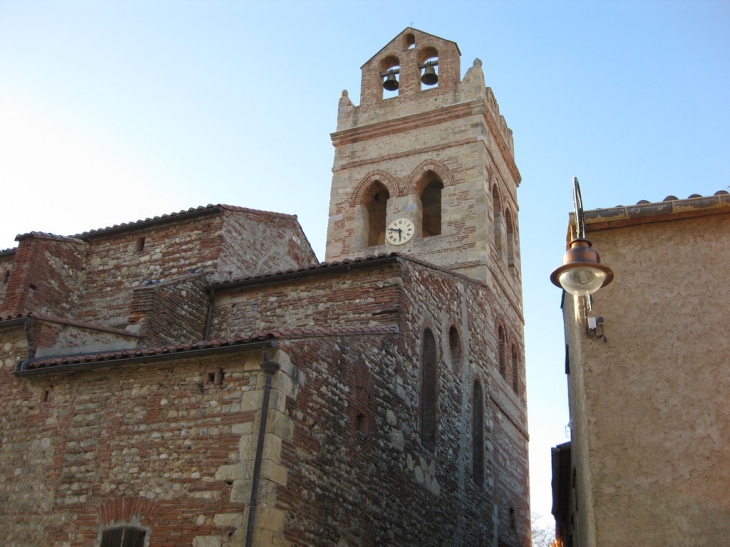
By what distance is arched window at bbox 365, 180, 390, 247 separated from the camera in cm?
2134

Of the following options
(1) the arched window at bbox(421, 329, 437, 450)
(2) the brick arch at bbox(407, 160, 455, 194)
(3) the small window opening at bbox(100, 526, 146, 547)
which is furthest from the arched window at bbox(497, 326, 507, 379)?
(3) the small window opening at bbox(100, 526, 146, 547)

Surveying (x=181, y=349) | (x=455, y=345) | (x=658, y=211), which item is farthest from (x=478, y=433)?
(x=658, y=211)

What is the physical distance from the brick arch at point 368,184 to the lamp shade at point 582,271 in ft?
46.9

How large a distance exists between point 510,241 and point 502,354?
386 centimetres

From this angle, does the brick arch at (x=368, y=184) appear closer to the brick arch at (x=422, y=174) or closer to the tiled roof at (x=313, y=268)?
the brick arch at (x=422, y=174)

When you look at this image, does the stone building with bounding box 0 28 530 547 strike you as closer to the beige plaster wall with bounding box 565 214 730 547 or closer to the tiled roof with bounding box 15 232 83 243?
the tiled roof with bounding box 15 232 83 243

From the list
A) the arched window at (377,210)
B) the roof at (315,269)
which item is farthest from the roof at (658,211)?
the arched window at (377,210)

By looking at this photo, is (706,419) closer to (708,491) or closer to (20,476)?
(708,491)

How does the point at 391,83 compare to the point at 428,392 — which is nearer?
the point at 428,392

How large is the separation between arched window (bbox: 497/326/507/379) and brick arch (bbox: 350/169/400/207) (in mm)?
4809

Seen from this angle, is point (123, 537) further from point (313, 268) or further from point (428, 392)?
point (428, 392)

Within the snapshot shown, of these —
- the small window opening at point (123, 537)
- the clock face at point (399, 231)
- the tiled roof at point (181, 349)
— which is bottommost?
the small window opening at point (123, 537)

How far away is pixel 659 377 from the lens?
8000 millimetres

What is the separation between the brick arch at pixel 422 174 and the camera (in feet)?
66.6
